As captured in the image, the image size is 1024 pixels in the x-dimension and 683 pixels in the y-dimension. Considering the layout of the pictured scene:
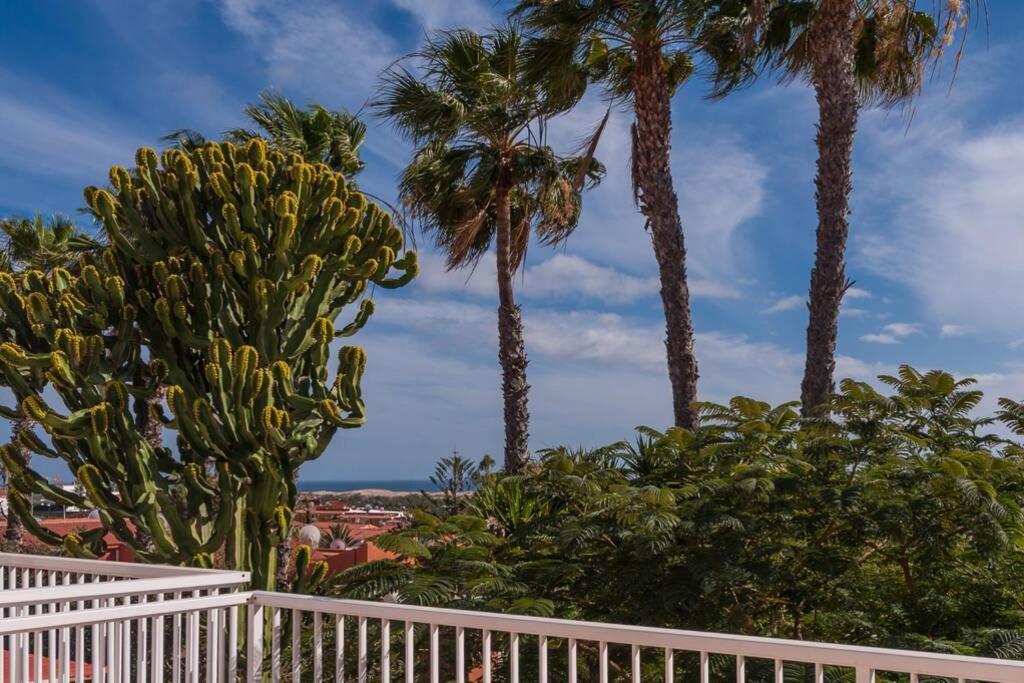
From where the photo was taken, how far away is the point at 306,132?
1227cm

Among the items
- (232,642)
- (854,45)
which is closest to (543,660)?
(232,642)

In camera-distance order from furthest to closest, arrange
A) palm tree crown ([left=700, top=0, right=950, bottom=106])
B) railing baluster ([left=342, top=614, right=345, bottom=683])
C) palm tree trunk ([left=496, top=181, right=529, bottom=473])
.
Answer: palm tree trunk ([left=496, top=181, right=529, bottom=473]), palm tree crown ([left=700, top=0, right=950, bottom=106]), railing baluster ([left=342, top=614, right=345, bottom=683])

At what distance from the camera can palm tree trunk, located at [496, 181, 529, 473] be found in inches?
490

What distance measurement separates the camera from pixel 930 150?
11305 millimetres

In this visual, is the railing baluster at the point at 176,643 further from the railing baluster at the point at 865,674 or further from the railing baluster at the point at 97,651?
the railing baluster at the point at 865,674

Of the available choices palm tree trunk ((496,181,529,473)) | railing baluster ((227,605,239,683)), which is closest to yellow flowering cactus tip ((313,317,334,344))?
railing baluster ((227,605,239,683))

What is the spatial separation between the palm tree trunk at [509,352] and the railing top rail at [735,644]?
29.7 feet

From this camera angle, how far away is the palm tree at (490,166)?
1170cm

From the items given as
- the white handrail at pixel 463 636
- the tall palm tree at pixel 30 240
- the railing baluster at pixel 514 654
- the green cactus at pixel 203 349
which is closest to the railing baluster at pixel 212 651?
the white handrail at pixel 463 636

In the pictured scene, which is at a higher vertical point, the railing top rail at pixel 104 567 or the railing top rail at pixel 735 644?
the railing top rail at pixel 735 644

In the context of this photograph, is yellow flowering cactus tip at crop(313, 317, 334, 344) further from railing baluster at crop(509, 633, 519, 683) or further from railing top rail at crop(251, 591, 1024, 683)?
railing baluster at crop(509, 633, 519, 683)

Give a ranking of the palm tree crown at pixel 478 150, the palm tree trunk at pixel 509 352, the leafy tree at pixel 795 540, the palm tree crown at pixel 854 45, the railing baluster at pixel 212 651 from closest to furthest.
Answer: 1. the railing baluster at pixel 212 651
2. the leafy tree at pixel 795 540
3. the palm tree crown at pixel 854 45
4. the palm tree crown at pixel 478 150
5. the palm tree trunk at pixel 509 352

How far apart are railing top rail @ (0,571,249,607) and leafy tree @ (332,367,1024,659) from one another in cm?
161

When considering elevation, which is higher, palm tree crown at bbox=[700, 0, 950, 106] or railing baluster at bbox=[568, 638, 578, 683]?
palm tree crown at bbox=[700, 0, 950, 106]
